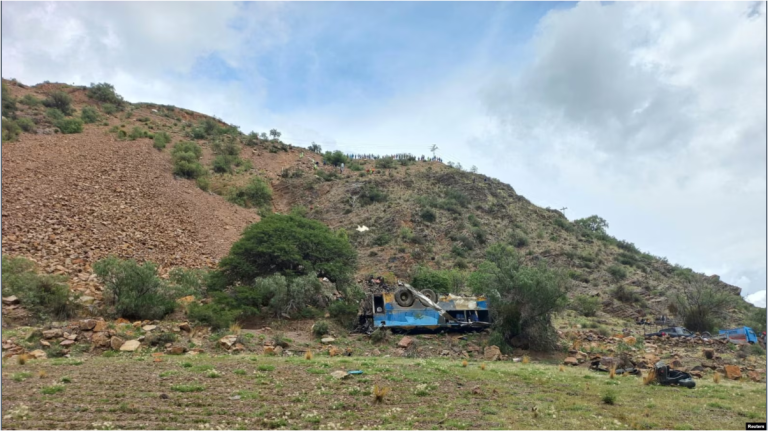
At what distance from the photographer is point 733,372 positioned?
16594mm

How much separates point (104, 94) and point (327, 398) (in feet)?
250

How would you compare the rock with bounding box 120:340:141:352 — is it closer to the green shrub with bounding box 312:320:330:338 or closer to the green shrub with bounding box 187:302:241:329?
the green shrub with bounding box 187:302:241:329

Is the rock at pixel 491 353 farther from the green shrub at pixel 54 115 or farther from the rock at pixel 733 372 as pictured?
the green shrub at pixel 54 115

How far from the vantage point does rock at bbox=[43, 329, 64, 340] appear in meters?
15.6

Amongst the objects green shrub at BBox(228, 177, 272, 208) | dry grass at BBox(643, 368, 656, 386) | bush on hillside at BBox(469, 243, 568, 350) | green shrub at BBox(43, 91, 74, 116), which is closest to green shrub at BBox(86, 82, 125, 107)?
green shrub at BBox(43, 91, 74, 116)

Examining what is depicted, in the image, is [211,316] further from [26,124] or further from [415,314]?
[26,124]

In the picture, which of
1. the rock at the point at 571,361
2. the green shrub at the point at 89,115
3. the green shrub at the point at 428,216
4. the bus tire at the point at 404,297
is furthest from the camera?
the green shrub at the point at 89,115

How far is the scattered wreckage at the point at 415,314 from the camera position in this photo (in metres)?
22.9

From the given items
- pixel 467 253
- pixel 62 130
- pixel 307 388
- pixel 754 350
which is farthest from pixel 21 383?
pixel 62 130

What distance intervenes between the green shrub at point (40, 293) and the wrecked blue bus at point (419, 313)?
1452 cm

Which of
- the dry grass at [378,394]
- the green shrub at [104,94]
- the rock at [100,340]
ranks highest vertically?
the green shrub at [104,94]

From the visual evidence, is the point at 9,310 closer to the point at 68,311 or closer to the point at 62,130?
the point at 68,311

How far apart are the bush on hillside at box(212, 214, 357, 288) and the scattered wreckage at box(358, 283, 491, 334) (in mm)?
5191

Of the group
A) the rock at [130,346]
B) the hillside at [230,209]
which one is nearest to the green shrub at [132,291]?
the hillside at [230,209]
